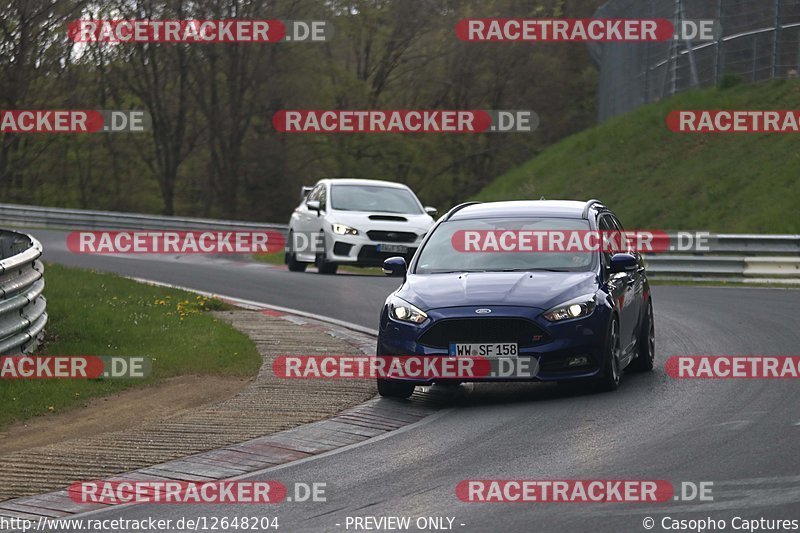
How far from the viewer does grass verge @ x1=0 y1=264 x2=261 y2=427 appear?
36.8 ft

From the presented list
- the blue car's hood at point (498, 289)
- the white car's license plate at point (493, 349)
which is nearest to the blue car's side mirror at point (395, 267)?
the blue car's hood at point (498, 289)

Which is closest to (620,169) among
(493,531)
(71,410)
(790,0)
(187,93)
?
(790,0)

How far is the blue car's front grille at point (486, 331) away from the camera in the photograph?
423 inches

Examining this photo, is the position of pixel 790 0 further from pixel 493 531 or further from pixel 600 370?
pixel 493 531

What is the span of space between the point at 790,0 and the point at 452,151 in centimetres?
2919

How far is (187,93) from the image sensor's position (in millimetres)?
58438

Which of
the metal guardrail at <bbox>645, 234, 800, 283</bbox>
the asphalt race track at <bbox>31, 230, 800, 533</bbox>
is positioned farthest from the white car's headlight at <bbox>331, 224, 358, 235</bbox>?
the asphalt race track at <bbox>31, 230, 800, 533</bbox>

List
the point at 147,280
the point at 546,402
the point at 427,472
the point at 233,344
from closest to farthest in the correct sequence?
the point at 427,472, the point at 546,402, the point at 233,344, the point at 147,280

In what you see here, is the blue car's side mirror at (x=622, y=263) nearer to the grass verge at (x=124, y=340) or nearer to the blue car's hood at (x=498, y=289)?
the blue car's hood at (x=498, y=289)

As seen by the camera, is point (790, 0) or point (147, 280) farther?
point (790, 0)

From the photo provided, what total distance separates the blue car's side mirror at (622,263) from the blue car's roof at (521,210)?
0.74 meters

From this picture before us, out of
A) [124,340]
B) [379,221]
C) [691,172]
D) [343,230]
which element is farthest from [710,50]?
[124,340]

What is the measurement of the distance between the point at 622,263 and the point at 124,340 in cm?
507

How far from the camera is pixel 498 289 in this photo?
11.1 meters
